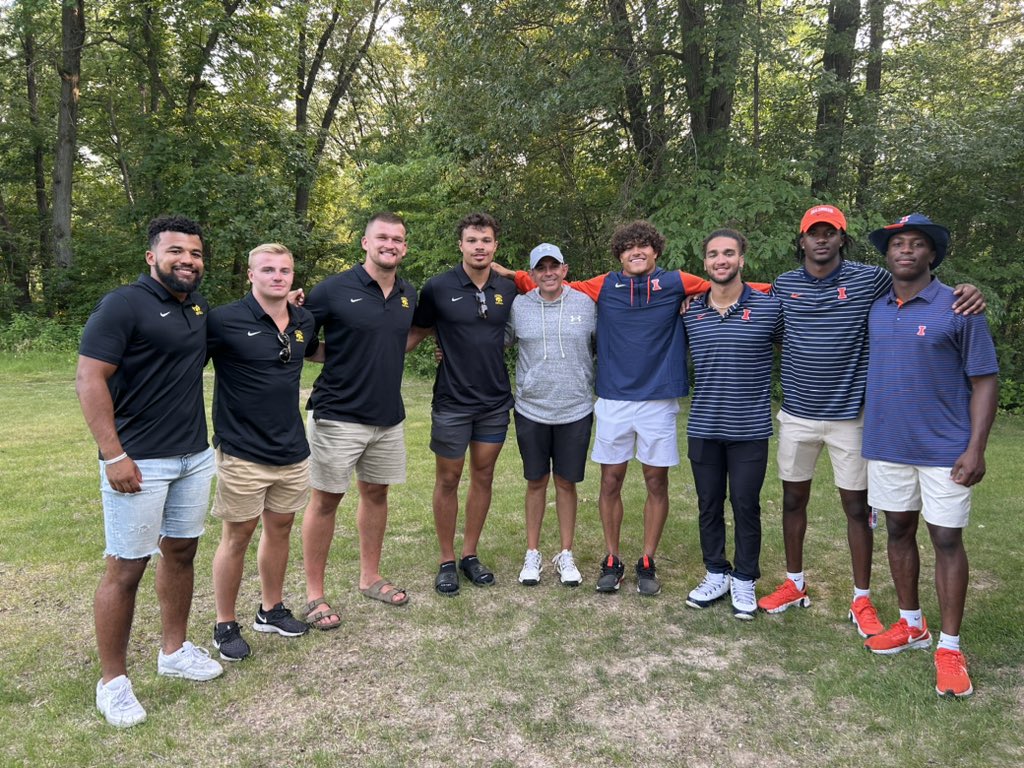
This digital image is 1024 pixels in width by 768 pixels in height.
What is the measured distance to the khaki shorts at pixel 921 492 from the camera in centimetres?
315

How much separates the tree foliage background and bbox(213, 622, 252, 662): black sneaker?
741cm

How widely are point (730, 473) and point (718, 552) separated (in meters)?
0.48

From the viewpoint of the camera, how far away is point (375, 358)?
3.75 metres

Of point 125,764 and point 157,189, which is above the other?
point 157,189

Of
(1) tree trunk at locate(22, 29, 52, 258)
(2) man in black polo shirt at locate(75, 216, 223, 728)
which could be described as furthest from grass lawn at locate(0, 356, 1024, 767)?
(1) tree trunk at locate(22, 29, 52, 258)

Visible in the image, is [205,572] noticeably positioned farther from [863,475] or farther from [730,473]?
[863,475]

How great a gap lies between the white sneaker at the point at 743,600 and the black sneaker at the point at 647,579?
44cm

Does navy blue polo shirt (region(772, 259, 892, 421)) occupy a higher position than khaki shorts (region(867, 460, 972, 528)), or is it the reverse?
navy blue polo shirt (region(772, 259, 892, 421))

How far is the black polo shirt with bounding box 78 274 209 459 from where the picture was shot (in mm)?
2664

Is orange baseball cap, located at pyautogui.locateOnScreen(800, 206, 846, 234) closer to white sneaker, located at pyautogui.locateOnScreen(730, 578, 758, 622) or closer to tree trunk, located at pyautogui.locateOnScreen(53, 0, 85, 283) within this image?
white sneaker, located at pyautogui.locateOnScreen(730, 578, 758, 622)

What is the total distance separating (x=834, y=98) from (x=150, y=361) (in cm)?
1102

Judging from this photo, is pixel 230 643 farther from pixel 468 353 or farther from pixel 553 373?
pixel 553 373

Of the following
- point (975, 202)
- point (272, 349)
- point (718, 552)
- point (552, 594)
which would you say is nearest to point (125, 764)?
point (272, 349)

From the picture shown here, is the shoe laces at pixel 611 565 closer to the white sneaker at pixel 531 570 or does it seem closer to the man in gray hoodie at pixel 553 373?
the man in gray hoodie at pixel 553 373
